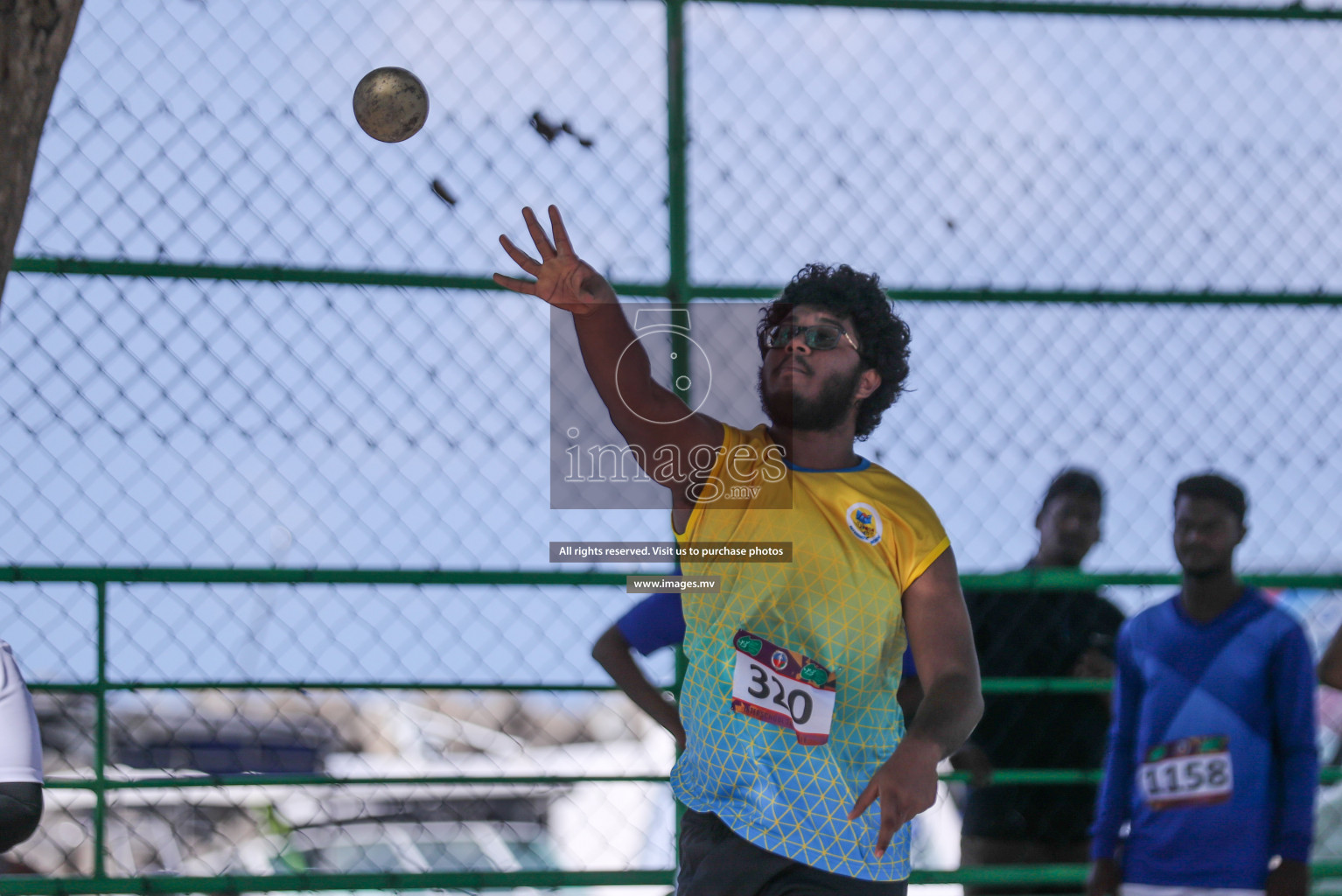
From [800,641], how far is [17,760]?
1.43 meters

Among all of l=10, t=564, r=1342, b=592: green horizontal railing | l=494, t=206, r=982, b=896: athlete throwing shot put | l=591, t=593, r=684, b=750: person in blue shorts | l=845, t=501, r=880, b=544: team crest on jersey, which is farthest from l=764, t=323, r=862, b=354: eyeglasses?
l=10, t=564, r=1342, b=592: green horizontal railing

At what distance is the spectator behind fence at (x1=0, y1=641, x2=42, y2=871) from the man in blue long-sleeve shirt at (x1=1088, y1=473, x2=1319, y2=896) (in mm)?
2315

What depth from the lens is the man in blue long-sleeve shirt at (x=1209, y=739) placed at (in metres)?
2.85

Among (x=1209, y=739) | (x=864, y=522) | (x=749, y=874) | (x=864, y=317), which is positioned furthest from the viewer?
(x=1209, y=739)

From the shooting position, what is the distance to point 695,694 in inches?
92.2

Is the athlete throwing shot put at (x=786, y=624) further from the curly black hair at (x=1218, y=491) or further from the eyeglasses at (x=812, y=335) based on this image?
the curly black hair at (x=1218, y=491)

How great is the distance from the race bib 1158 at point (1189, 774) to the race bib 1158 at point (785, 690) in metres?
1.16

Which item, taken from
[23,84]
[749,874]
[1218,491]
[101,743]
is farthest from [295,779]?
[1218,491]

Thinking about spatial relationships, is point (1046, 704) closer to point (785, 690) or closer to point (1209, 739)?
point (1209, 739)

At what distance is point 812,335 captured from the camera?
97.7 inches

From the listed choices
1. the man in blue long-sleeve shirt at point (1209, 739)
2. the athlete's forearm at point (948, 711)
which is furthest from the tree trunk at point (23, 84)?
the man in blue long-sleeve shirt at point (1209, 739)

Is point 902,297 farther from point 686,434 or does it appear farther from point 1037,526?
point 686,434

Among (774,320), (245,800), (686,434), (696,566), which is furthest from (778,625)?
(245,800)

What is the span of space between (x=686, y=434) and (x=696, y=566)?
253 millimetres
